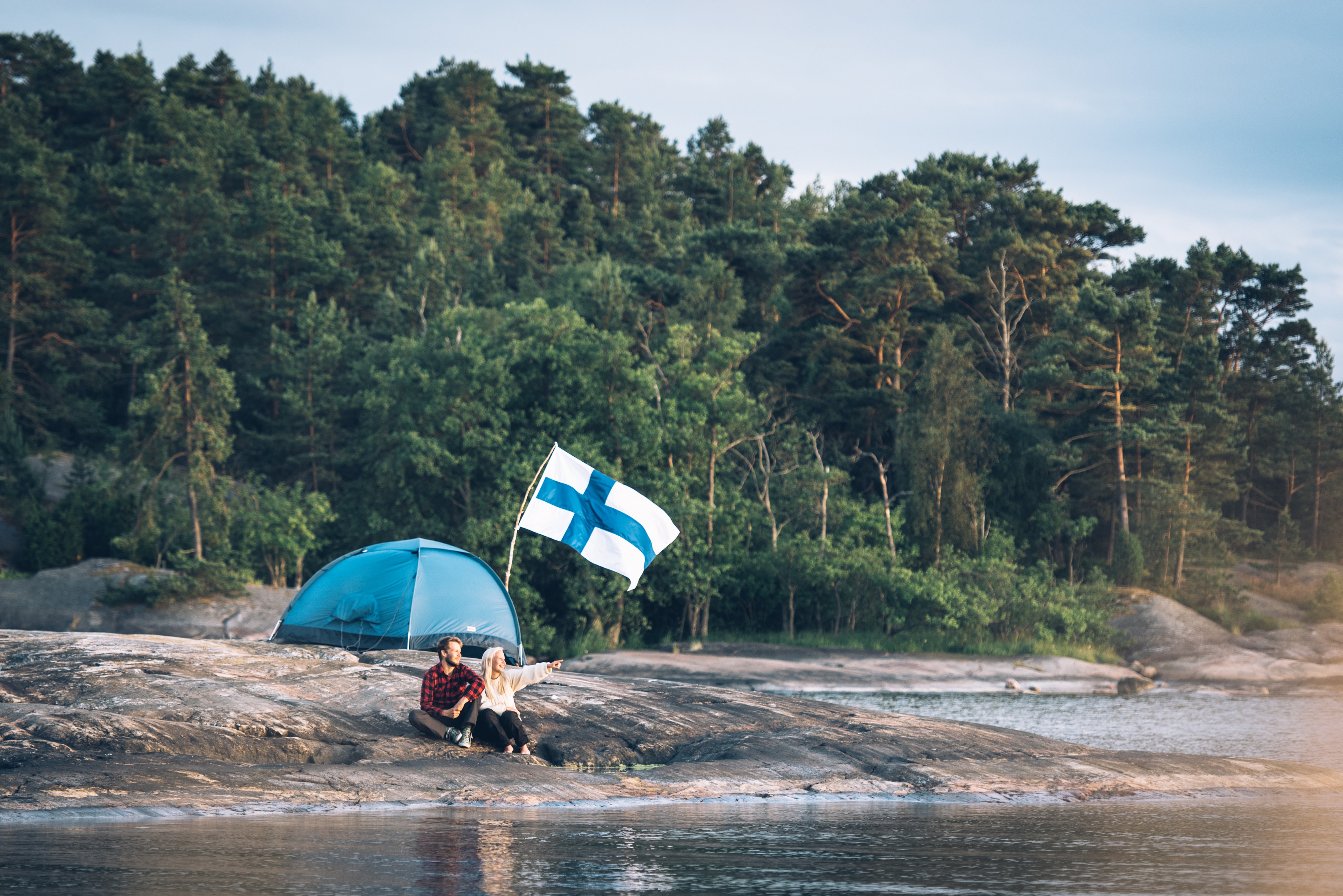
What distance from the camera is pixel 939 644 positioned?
43.5 meters

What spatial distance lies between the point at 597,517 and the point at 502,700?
4.08 meters

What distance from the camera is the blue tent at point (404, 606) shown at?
1833cm

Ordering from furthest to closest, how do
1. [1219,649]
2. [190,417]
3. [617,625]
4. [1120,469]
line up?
[1120,469], [190,417], [1219,649], [617,625]

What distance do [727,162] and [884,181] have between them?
74.4 ft

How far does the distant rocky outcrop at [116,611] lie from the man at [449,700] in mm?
26424

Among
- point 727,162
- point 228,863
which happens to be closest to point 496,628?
point 228,863

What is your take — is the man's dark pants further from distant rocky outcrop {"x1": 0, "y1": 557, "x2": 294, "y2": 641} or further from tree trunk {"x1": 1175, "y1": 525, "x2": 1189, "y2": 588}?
tree trunk {"x1": 1175, "y1": 525, "x2": 1189, "y2": 588}

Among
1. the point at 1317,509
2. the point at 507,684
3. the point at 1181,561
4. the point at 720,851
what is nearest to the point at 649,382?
→ the point at 1181,561

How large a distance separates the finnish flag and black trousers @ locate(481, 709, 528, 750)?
3539mm

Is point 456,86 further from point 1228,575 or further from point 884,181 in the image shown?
Result: point 1228,575

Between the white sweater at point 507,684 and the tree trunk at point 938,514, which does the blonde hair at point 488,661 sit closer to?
the white sweater at point 507,684

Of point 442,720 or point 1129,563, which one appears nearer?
point 442,720

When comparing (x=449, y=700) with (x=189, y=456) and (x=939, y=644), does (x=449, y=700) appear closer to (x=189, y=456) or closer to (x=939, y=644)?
(x=939, y=644)

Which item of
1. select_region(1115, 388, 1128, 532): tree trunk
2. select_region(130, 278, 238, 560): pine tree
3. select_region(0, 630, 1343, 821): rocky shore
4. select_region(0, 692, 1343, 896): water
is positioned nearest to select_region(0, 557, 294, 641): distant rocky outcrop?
select_region(130, 278, 238, 560): pine tree
